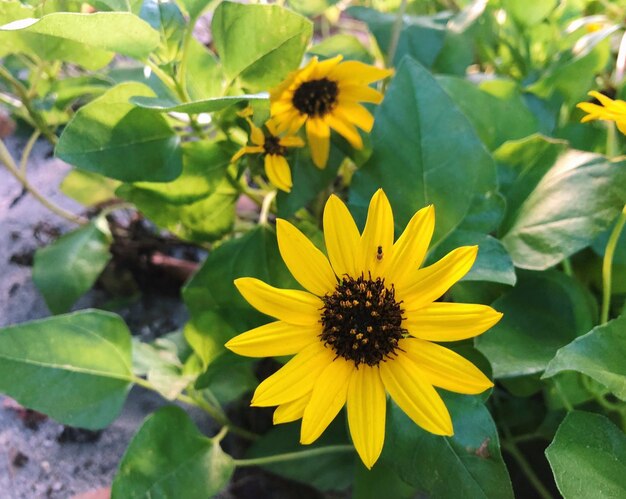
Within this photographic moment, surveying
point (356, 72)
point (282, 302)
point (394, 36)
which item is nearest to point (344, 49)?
point (394, 36)

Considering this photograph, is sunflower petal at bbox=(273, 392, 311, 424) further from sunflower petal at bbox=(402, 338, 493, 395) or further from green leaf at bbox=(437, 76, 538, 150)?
green leaf at bbox=(437, 76, 538, 150)

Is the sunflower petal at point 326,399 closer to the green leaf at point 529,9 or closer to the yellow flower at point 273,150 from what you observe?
the yellow flower at point 273,150

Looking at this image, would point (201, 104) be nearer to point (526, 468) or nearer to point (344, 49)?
point (344, 49)

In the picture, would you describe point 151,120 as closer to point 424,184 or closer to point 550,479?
point 424,184

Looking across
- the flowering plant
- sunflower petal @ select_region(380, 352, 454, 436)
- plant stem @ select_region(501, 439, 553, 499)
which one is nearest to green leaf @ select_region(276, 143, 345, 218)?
the flowering plant

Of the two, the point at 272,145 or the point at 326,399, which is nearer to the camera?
the point at 326,399

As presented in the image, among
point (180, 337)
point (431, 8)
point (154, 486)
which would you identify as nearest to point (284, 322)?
point (154, 486)

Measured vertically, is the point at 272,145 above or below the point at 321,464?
above
